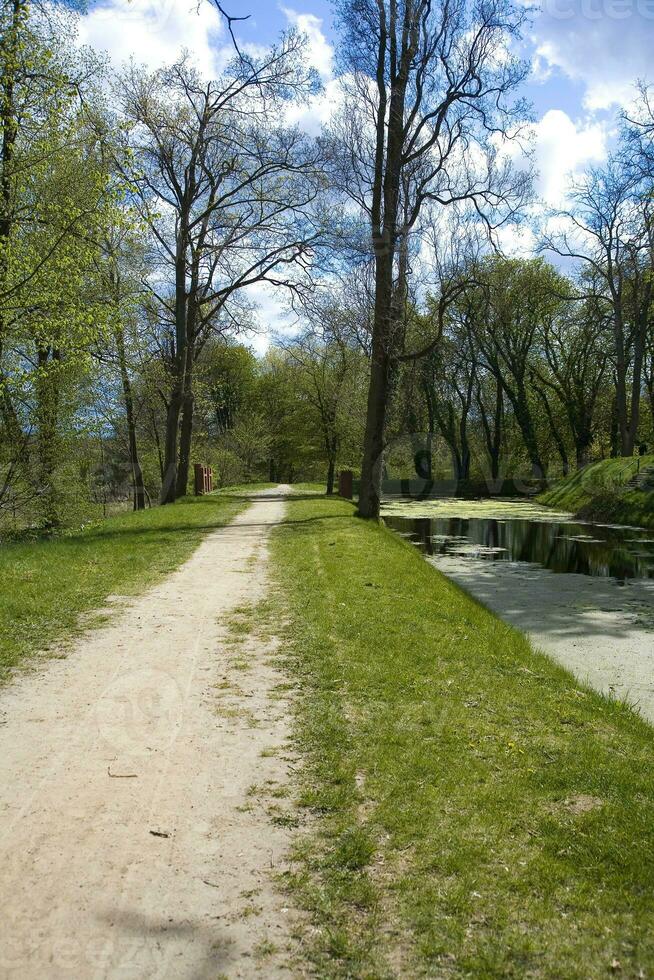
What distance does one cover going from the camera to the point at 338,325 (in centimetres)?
1928

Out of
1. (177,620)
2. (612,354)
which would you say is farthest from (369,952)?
(612,354)

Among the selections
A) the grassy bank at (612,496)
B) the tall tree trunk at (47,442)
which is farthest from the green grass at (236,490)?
the grassy bank at (612,496)

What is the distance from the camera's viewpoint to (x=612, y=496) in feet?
71.8

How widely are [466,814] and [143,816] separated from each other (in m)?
1.46

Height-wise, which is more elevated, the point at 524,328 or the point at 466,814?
the point at 524,328

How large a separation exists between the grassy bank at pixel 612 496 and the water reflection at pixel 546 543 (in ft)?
3.00

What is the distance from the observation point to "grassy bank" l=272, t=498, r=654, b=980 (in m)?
2.46

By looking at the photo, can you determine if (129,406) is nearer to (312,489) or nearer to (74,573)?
(312,489)

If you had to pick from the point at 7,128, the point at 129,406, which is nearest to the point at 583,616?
the point at 7,128

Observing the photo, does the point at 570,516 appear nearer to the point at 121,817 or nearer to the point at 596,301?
the point at 596,301

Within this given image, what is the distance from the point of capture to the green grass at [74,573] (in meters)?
6.23

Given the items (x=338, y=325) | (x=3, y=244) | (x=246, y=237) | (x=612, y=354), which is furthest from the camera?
(x=612, y=354)

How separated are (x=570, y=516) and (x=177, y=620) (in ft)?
64.9

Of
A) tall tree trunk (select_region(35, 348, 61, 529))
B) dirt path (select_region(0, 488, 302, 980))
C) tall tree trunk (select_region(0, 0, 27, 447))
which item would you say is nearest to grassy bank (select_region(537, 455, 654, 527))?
tall tree trunk (select_region(35, 348, 61, 529))
